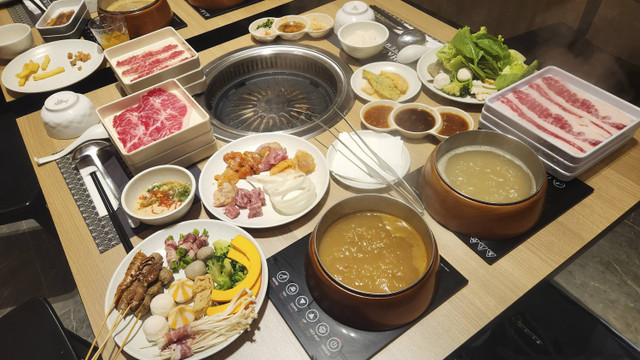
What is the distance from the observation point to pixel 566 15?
13.7ft

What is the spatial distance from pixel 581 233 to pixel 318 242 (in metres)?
1.12

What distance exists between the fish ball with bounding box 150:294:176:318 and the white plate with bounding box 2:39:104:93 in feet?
5.96

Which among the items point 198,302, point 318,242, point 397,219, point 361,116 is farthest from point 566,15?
point 198,302

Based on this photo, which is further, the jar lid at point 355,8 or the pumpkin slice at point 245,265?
the jar lid at point 355,8

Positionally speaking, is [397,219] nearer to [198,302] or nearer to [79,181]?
[198,302]

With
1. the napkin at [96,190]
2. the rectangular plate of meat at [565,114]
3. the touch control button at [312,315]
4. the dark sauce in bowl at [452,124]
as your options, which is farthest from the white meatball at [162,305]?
the rectangular plate of meat at [565,114]

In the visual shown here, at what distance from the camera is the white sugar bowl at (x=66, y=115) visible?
199cm

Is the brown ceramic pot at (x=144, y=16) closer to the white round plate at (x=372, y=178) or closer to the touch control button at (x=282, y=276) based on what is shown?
the white round plate at (x=372, y=178)

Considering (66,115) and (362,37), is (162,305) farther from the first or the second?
(362,37)

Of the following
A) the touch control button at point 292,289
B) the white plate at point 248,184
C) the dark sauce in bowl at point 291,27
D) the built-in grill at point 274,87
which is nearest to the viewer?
the touch control button at point 292,289

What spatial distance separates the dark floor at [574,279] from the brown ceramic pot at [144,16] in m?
2.16

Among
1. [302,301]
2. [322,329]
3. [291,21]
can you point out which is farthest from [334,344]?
[291,21]

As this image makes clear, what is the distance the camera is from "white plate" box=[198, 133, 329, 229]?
5.33ft

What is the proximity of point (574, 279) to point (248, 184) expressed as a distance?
2868 millimetres
